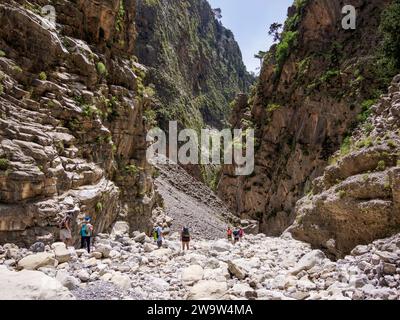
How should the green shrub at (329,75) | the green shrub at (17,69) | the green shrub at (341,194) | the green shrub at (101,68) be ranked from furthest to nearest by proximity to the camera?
the green shrub at (329,75) < the green shrub at (101,68) < the green shrub at (17,69) < the green shrub at (341,194)

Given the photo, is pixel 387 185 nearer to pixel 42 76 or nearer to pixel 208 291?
pixel 208 291

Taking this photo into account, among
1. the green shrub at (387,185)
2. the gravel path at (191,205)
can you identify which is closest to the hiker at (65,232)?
the green shrub at (387,185)

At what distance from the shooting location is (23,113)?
1361 centimetres

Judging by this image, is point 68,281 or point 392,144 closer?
point 68,281

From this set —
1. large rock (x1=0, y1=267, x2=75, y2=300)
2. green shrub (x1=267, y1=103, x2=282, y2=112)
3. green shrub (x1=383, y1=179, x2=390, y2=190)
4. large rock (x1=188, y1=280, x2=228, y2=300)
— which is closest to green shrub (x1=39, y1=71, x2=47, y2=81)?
large rock (x1=0, y1=267, x2=75, y2=300)

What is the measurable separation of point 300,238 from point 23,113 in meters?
13.6

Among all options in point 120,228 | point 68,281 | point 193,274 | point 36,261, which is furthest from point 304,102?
point 68,281

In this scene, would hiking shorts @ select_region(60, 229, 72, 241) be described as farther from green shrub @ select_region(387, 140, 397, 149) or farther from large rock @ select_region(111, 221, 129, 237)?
green shrub @ select_region(387, 140, 397, 149)

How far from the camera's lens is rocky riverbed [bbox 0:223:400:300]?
23.7 ft

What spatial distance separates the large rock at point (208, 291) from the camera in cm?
722

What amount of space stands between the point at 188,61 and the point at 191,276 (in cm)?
10663

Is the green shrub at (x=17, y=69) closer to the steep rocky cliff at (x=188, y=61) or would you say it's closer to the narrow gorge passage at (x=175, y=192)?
the narrow gorge passage at (x=175, y=192)

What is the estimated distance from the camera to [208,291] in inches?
291

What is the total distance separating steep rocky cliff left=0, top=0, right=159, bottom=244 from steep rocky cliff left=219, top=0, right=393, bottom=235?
17.6 m
